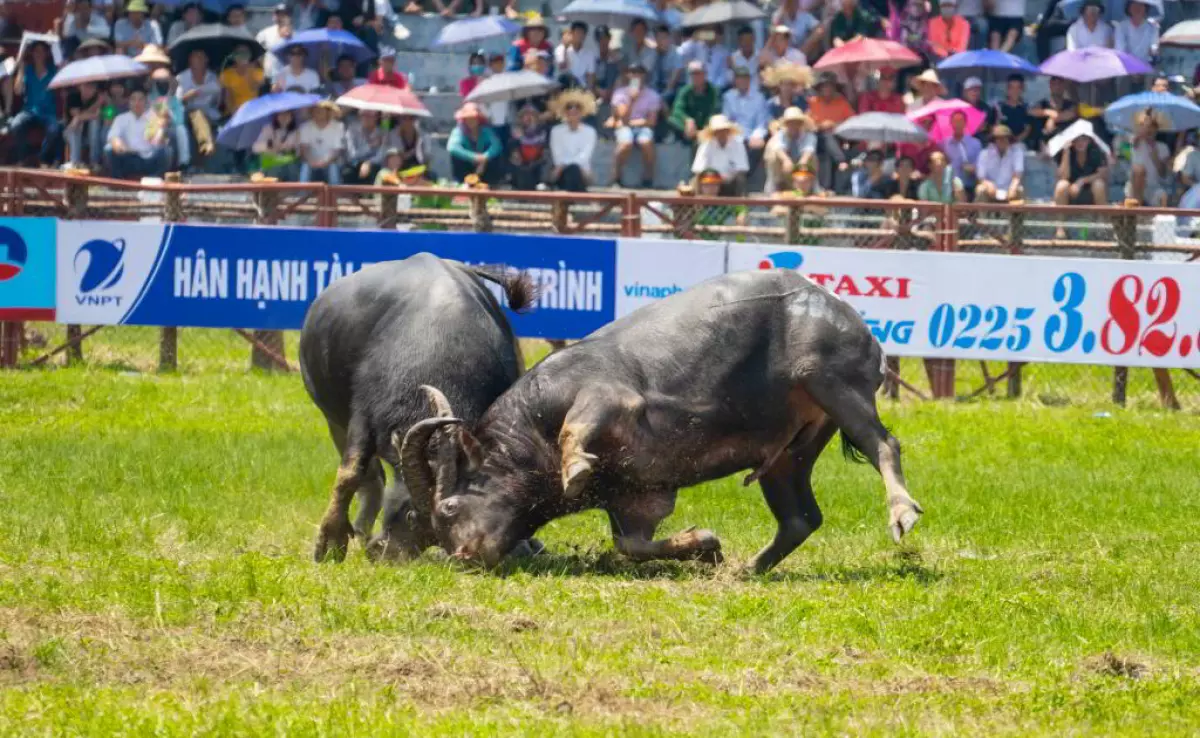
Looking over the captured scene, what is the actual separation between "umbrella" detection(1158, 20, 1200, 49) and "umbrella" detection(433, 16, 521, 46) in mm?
8064

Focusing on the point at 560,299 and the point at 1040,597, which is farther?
the point at 560,299

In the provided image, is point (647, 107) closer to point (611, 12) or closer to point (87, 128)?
point (611, 12)

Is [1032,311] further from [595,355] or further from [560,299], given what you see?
[595,355]

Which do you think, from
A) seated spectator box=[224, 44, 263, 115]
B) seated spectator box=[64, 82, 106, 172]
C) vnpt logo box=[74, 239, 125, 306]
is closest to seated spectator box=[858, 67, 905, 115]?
seated spectator box=[224, 44, 263, 115]

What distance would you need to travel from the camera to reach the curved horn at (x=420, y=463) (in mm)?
8883

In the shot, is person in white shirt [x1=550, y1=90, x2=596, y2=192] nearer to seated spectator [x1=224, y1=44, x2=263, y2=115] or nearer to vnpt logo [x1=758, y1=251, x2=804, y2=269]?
seated spectator [x1=224, y1=44, x2=263, y2=115]

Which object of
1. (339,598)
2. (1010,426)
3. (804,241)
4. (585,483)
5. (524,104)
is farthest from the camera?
(524,104)

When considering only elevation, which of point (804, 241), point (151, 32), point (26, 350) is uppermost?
point (151, 32)

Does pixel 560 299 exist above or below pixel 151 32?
below

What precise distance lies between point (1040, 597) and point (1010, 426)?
689 cm

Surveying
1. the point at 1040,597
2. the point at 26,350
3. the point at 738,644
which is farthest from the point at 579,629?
the point at 26,350

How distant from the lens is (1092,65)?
2244cm

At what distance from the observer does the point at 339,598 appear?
8086 mm

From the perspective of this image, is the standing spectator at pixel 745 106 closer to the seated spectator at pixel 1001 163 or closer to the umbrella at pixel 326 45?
the seated spectator at pixel 1001 163
